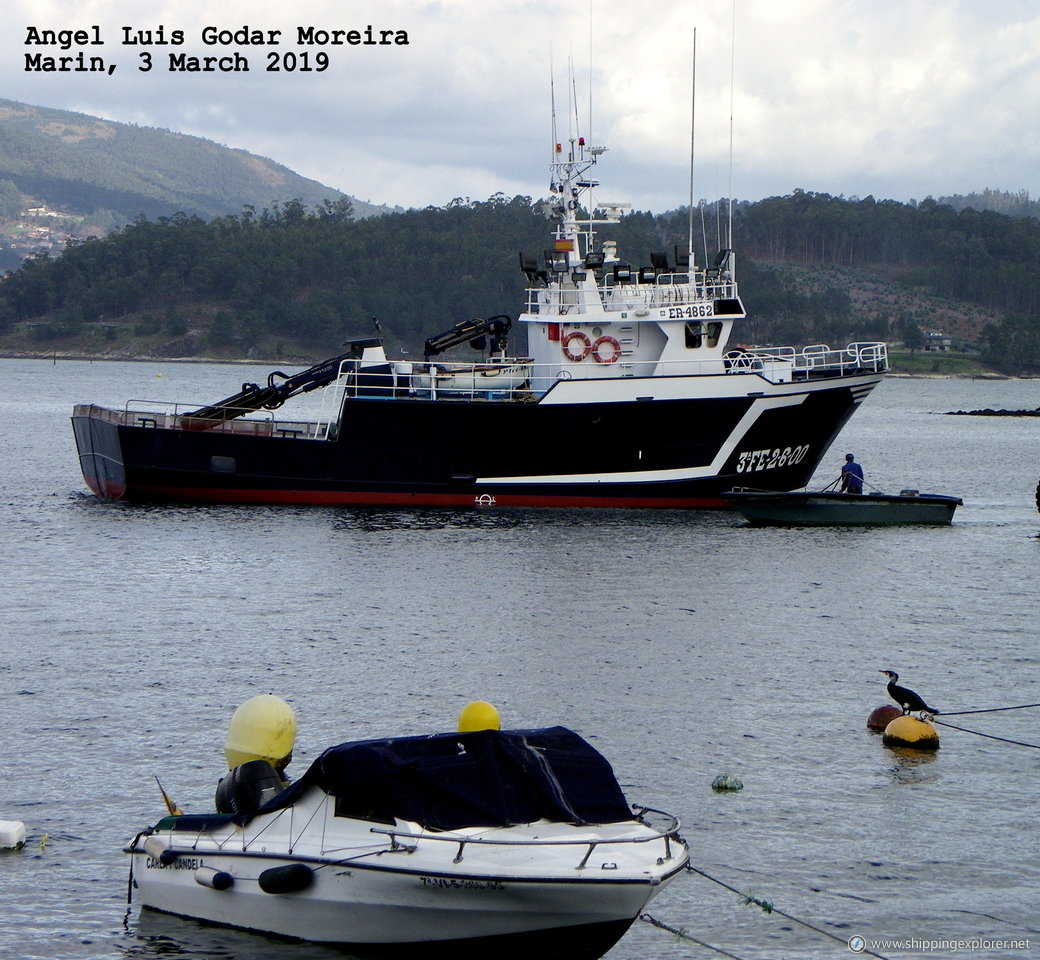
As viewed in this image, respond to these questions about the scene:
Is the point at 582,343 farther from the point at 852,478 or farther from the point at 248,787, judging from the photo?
the point at 248,787

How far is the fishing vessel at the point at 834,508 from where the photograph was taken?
40.5 m

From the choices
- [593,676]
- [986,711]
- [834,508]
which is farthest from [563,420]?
[986,711]

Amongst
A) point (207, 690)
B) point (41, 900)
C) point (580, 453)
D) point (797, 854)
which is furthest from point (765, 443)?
point (41, 900)

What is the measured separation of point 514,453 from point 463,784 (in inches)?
1185

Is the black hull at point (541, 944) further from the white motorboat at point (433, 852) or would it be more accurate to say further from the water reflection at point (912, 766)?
the water reflection at point (912, 766)

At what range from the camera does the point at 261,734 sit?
1464 cm

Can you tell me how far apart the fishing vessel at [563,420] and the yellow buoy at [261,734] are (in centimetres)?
2770

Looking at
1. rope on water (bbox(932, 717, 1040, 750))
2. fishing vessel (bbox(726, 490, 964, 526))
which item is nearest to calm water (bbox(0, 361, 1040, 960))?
rope on water (bbox(932, 717, 1040, 750))

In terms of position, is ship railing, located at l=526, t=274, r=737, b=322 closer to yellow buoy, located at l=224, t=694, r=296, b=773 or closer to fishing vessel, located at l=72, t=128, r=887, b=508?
fishing vessel, located at l=72, t=128, r=887, b=508

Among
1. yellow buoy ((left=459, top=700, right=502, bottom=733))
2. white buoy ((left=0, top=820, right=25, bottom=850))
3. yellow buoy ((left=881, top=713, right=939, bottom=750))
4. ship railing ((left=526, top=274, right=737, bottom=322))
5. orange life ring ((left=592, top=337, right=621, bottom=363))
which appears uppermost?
ship railing ((left=526, top=274, right=737, bottom=322))

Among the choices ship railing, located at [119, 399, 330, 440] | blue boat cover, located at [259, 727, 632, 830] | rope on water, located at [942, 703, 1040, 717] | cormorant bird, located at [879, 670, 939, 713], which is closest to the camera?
blue boat cover, located at [259, 727, 632, 830]

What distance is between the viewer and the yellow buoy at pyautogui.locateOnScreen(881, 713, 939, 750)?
20312 mm

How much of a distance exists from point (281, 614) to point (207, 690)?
6.95 m

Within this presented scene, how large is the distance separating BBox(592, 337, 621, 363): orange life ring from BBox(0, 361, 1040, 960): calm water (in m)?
4.73
